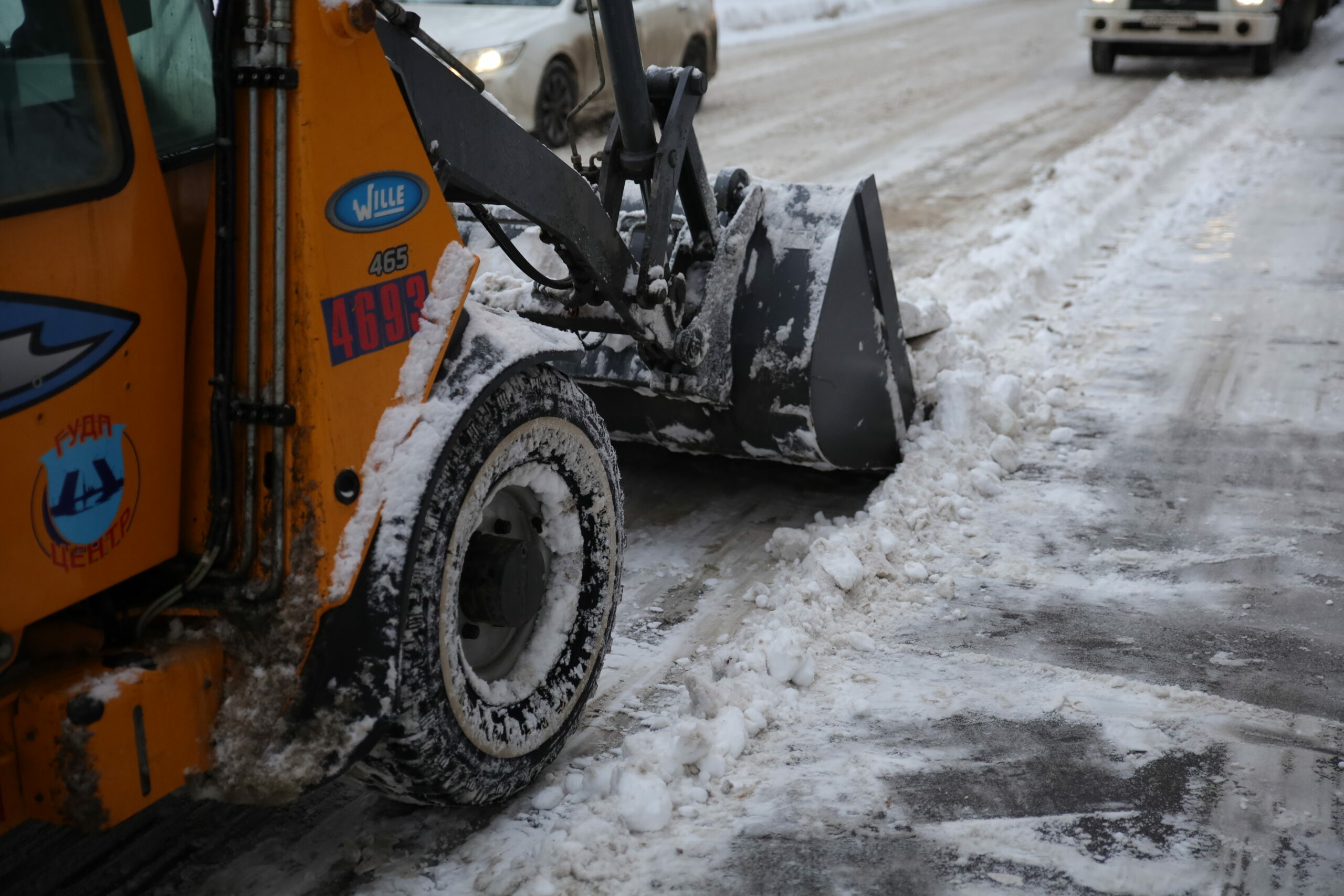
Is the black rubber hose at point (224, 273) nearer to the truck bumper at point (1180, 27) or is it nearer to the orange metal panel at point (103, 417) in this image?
the orange metal panel at point (103, 417)

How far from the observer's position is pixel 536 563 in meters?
2.75

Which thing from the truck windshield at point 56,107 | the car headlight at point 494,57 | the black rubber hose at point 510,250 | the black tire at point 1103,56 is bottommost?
the black rubber hose at point 510,250

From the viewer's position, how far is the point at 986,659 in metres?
3.43

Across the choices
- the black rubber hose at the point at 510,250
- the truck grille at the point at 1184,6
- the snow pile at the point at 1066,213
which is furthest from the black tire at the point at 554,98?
the truck grille at the point at 1184,6

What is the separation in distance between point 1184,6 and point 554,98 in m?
7.53

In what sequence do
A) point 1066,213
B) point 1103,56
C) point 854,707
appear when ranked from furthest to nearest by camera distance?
1. point 1103,56
2. point 1066,213
3. point 854,707

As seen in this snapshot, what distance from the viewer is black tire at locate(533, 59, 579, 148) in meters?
9.73

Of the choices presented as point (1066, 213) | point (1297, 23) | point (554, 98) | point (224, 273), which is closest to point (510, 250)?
point (224, 273)

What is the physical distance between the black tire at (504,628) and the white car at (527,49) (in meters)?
6.78

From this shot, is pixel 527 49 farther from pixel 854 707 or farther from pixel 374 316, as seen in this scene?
pixel 374 316

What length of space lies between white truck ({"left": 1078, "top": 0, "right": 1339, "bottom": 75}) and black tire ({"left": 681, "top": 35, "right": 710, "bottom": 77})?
439 centimetres

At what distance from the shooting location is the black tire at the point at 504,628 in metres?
2.32

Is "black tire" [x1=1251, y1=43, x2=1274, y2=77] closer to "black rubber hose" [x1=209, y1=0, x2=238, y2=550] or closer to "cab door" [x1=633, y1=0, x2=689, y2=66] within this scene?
"cab door" [x1=633, y1=0, x2=689, y2=66]

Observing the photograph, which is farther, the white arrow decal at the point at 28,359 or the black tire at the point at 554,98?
the black tire at the point at 554,98
